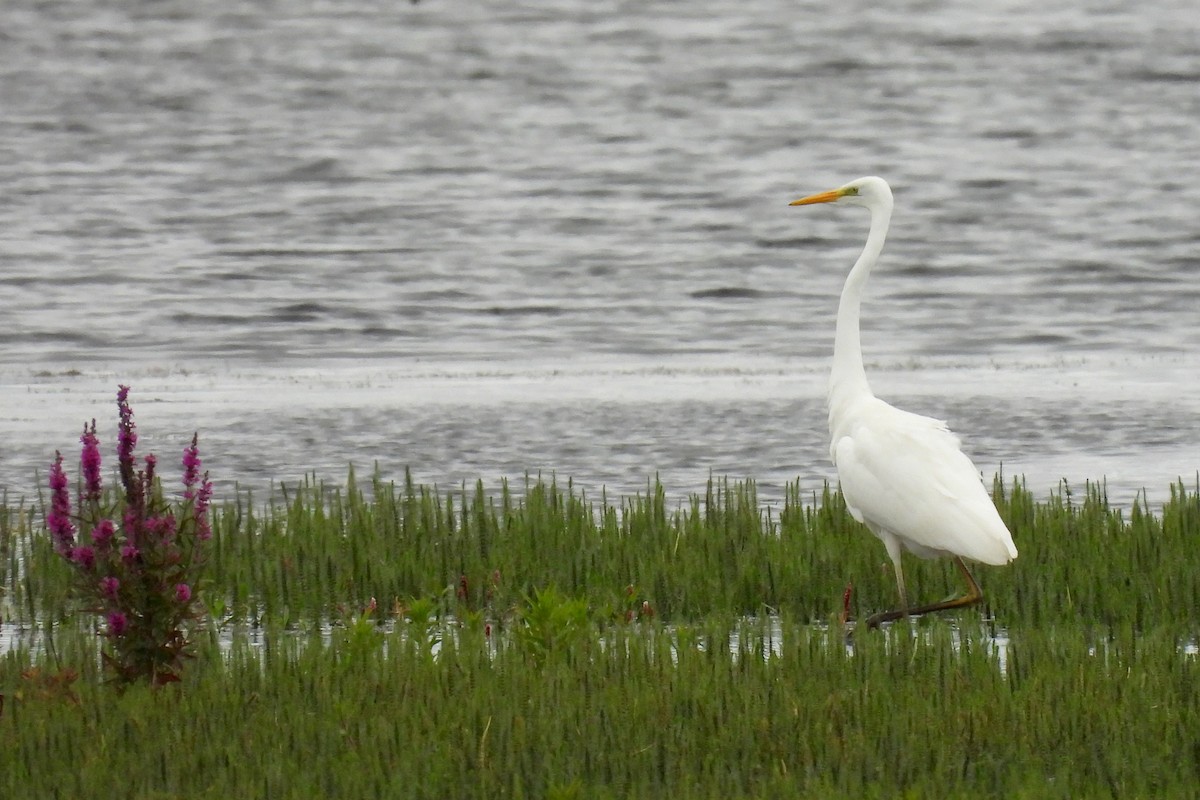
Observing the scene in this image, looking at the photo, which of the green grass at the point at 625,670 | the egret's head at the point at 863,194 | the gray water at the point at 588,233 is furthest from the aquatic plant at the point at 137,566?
the gray water at the point at 588,233

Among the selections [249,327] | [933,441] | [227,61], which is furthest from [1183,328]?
[227,61]

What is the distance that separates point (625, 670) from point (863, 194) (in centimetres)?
361

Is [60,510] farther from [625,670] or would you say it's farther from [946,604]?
[946,604]

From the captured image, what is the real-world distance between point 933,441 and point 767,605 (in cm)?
91

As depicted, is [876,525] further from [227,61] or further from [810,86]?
[227,61]

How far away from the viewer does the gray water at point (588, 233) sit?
42.3ft

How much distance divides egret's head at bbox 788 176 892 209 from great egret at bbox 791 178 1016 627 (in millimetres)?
728

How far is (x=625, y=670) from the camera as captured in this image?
253 inches

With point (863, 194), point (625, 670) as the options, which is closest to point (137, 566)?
point (625, 670)

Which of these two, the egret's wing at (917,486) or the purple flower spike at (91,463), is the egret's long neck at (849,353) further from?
the purple flower spike at (91,463)

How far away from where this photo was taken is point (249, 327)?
1858cm

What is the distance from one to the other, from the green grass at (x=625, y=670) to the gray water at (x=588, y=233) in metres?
2.35

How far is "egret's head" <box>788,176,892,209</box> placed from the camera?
363 inches

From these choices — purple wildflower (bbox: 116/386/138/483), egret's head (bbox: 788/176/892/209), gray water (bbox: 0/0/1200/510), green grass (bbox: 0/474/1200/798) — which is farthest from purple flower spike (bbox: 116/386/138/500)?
gray water (bbox: 0/0/1200/510)
